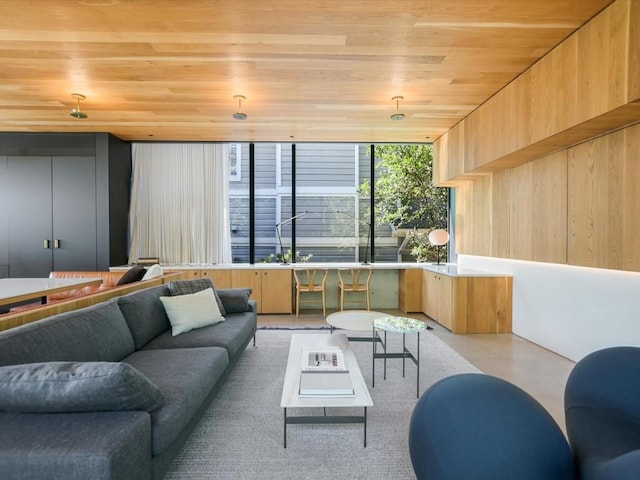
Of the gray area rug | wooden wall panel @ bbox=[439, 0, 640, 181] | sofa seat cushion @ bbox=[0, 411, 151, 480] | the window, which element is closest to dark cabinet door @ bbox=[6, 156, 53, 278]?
the window

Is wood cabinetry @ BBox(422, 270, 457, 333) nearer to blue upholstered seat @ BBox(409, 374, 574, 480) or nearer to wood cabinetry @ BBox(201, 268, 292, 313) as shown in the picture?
wood cabinetry @ BBox(201, 268, 292, 313)

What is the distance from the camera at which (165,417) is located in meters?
1.43

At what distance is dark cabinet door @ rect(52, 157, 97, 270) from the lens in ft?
15.1

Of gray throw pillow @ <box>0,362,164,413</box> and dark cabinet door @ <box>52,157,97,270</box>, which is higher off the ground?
dark cabinet door @ <box>52,157,97,270</box>

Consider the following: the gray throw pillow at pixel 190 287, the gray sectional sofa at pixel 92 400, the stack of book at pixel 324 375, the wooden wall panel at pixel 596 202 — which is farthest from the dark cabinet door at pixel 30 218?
the wooden wall panel at pixel 596 202

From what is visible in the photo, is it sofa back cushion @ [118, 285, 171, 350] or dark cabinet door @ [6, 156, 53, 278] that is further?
dark cabinet door @ [6, 156, 53, 278]

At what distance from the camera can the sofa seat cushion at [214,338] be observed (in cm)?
238

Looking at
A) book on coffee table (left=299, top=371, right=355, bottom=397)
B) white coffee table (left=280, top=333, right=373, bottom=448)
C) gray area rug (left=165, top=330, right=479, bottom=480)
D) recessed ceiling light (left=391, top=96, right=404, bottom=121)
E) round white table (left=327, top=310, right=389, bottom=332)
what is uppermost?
recessed ceiling light (left=391, top=96, right=404, bottom=121)

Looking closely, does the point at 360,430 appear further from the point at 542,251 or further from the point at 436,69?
the point at 436,69

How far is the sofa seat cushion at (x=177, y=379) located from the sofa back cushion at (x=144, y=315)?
0.19m

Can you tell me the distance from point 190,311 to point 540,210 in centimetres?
346

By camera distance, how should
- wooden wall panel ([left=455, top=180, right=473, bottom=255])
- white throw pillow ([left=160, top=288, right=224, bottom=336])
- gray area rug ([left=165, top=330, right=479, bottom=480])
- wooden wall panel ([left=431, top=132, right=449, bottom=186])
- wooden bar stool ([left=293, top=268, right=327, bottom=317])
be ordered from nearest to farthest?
gray area rug ([left=165, top=330, right=479, bottom=480]) < white throw pillow ([left=160, top=288, right=224, bottom=336]) < wooden wall panel ([left=431, top=132, right=449, bottom=186]) < wooden wall panel ([left=455, top=180, right=473, bottom=255]) < wooden bar stool ([left=293, top=268, right=327, bottom=317])

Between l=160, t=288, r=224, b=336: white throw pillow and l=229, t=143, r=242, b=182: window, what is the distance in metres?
2.99

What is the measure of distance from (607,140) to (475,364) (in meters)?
2.15
